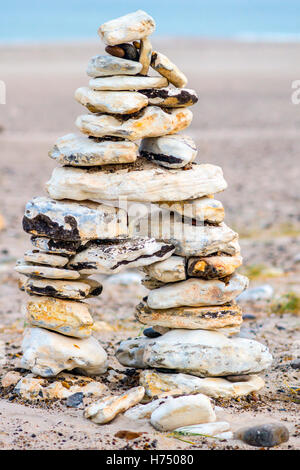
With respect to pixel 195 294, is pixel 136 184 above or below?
above

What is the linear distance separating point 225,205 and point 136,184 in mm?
10817

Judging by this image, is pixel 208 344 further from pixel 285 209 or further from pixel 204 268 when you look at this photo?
pixel 285 209

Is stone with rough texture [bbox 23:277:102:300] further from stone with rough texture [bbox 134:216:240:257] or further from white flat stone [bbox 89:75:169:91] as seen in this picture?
white flat stone [bbox 89:75:169:91]

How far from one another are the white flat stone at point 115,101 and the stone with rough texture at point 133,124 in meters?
0.08

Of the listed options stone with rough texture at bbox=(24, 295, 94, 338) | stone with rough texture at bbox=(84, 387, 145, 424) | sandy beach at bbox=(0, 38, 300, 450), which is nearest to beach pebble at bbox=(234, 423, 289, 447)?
sandy beach at bbox=(0, 38, 300, 450)

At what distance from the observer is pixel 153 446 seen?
205 inches

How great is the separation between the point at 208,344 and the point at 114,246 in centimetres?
123

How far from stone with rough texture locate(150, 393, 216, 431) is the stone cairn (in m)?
0.53

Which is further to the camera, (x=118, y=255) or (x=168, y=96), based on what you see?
(x=168, y=96)

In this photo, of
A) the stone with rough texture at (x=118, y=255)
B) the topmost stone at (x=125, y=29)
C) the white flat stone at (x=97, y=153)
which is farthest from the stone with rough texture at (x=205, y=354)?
the topmost stone at (x=125, y=29)

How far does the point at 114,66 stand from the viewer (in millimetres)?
6191

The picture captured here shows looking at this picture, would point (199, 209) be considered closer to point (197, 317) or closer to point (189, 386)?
point (197, 317)

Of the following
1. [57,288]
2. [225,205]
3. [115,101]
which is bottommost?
[225,205]

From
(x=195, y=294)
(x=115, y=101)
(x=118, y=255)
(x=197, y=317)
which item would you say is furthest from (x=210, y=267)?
(x=115, y=101)
